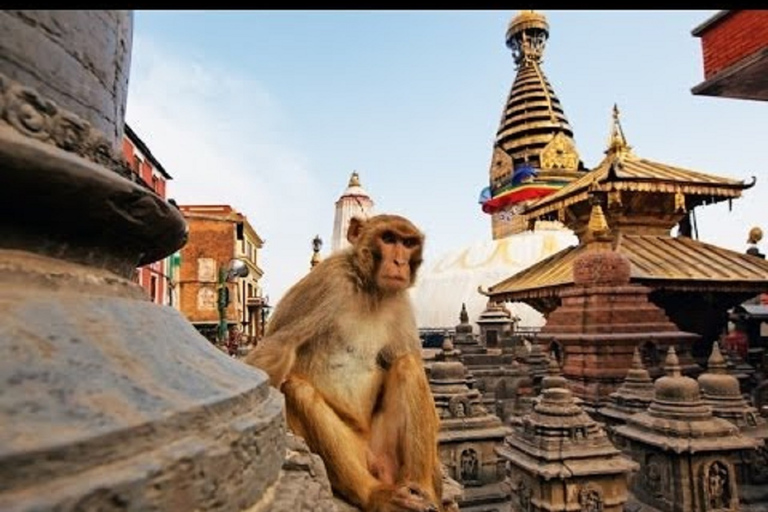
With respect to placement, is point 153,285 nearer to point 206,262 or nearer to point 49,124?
point 206,262

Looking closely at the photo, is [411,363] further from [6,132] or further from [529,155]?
[529,155]

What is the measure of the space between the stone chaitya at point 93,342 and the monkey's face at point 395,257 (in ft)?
5.39

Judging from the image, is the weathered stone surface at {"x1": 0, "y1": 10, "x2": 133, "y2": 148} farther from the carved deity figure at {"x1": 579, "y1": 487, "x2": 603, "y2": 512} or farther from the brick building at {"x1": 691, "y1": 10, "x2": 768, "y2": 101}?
the brick building at {"x1": 691, "y1": 10, "x2": 768, "y2": 101}

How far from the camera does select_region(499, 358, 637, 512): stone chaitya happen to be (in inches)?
164

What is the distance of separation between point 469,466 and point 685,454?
6.57 ft

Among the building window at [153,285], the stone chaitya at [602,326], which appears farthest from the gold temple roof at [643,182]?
the building window at [153,285]

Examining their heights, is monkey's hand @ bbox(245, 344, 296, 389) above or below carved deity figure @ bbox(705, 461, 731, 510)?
above

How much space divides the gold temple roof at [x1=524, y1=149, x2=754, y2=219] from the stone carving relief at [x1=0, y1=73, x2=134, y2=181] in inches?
460

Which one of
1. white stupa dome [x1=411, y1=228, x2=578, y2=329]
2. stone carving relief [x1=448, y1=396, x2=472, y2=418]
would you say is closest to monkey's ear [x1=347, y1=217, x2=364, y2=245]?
stone carving relief [x1=448, y1=396, x2=472, y2=418]

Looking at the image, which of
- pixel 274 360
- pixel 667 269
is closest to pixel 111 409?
pixel 274 360

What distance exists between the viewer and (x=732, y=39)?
A: 7586 mm

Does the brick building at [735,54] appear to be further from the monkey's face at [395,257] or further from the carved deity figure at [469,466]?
the monkey's face at [395,257]

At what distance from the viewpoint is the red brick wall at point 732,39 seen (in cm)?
718
